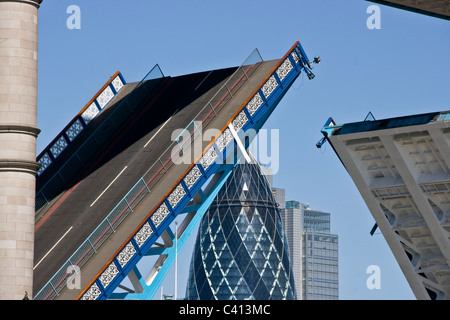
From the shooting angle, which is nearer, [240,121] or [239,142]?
[239,142]

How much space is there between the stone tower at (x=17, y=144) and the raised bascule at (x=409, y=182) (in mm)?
6851

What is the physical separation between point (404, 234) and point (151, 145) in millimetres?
13433

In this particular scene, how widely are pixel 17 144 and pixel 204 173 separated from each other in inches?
426

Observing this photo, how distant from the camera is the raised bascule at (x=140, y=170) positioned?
30.9m

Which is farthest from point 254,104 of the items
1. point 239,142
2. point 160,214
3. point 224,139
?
point 160,214

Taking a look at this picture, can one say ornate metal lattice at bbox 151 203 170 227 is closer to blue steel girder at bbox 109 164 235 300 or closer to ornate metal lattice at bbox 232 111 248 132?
blue steel girder at bbox 109 164 235 300

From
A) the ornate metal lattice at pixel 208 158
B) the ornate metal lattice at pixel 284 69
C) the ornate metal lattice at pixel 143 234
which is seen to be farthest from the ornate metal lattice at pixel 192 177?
the ornate metal lattice at pixel 284 69

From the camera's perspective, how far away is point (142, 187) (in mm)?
32781

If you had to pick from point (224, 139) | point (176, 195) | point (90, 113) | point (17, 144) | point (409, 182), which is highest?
point (90, 113)

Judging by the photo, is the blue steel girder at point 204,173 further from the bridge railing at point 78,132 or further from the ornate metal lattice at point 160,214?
the bridge railing at point 78,132

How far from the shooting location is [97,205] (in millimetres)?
33625

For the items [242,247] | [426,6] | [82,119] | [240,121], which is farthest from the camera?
[242,247]

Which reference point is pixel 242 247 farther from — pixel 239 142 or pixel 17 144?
pixel 17 144
